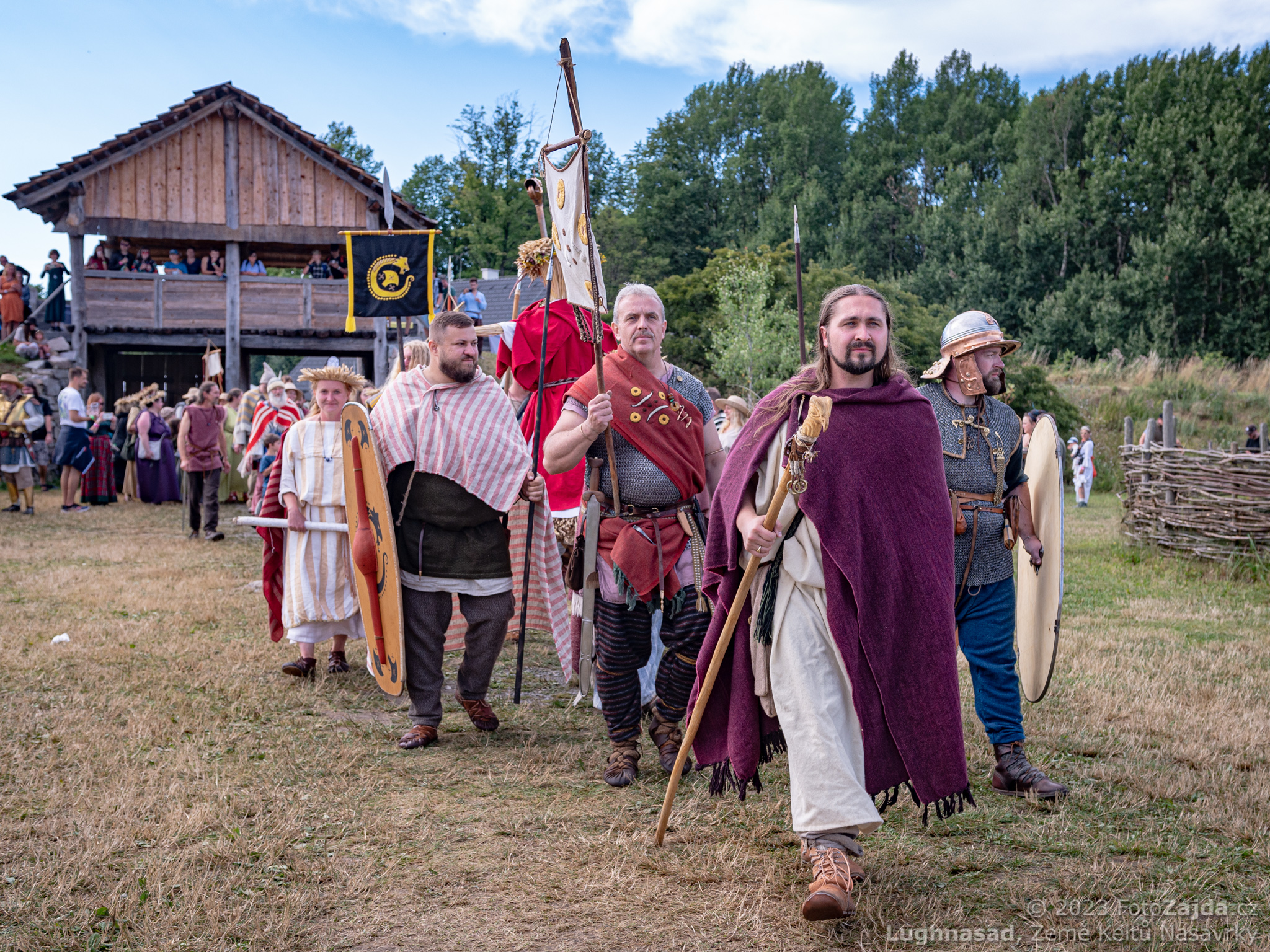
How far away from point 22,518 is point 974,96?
5113cm

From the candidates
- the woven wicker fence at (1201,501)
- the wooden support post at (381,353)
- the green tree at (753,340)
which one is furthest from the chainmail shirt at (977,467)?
the green tree at (753,340)

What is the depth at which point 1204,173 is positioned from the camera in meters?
37.6

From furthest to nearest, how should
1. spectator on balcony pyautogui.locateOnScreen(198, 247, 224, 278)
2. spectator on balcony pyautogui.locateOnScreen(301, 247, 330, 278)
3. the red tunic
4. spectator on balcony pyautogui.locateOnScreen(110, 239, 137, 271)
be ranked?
spectator on balcony pyautogui.locateOnScreen(301, 247, 330, 278)
spectator on balcony pyautogui.locateOnScreen(198, 247, 224, 278)
spectator on balcony pyautogui.locateOnScreen(110, 239, 137, 271)
the red tunic

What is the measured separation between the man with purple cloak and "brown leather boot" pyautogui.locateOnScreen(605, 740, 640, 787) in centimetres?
100

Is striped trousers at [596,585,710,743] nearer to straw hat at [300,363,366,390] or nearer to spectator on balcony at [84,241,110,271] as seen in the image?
straw hat at [300,363,366,390]

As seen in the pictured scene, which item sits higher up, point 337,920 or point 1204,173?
point 1204,173

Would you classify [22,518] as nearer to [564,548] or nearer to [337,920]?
[564,548]

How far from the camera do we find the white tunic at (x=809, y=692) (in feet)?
9.62

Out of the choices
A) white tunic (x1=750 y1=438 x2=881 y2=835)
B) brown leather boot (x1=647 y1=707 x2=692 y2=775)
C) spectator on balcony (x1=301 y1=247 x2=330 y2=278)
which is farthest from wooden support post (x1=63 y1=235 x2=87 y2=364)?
white tunic (x1=750 y1=438 x2=881 y2=835)

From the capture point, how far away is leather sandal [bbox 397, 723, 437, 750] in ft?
15.2

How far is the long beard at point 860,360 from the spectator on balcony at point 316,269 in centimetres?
1818

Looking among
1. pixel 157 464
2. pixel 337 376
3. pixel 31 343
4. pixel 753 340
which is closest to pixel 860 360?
pixel 337 376

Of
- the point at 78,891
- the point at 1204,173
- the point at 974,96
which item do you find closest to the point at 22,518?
the point at 78,891

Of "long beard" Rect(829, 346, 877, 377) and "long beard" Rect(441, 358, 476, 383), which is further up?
"long beard" Rect(441, 358, 476, 383)
